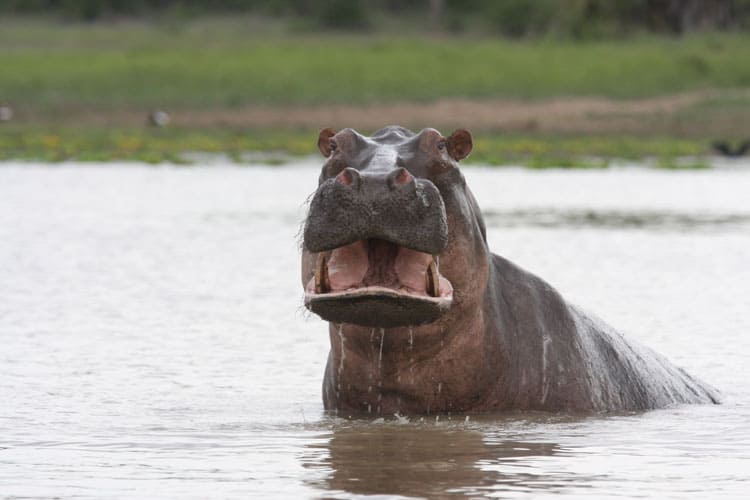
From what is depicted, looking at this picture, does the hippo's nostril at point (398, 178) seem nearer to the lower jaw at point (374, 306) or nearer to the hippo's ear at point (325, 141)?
the lower jaw at point (374, 306)

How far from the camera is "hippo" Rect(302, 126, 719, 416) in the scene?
5.47 meters

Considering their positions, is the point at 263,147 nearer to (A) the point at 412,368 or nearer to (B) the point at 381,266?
(A) the point at 412,368

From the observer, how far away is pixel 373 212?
5.39m

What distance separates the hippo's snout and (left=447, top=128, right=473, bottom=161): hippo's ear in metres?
0.50

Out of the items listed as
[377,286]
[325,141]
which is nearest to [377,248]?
[377,286]

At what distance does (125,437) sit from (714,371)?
3.45 m

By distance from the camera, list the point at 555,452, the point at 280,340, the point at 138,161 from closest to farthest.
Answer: the point at 555,452 → the point at 280,340 → the point at 138,161

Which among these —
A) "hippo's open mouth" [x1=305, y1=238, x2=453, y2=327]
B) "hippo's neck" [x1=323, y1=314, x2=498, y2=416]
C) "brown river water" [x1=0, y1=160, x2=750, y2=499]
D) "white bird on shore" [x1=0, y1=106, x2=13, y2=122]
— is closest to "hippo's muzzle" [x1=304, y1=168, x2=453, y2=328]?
"hippo's open mouth" [x1=305, y1=238, x2=453, y2=327]

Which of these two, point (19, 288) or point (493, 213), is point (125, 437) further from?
point (493, 213)

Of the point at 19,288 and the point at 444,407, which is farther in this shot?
the point at 19,288

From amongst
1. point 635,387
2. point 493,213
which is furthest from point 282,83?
point 635,387

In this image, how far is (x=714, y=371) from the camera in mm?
8844

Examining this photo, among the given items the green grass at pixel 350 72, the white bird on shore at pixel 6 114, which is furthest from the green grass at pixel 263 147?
the green grass at pixel 350 72

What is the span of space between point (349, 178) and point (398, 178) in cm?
15
